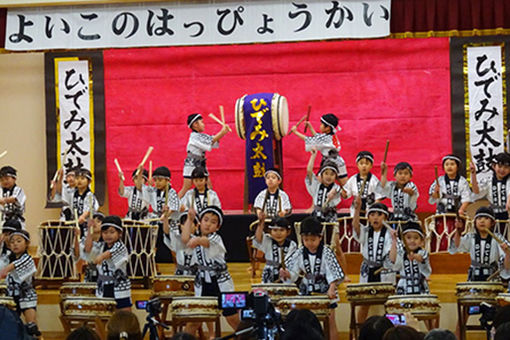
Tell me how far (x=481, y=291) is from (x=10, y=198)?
5345mm

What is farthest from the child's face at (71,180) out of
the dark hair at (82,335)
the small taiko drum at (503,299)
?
the dark hair at (82,335)

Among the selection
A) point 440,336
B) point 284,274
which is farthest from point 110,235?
point 440,336

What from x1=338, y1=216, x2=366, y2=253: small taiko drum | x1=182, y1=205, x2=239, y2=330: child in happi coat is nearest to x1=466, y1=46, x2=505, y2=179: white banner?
x1=338, y1=216, x2=366, y2=253: small taiko drum

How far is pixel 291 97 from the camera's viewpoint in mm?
11961

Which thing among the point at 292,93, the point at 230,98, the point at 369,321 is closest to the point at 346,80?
the point at 292,93

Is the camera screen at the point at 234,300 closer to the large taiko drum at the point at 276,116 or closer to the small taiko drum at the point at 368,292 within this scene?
the small taiko drum at the point at 368,292

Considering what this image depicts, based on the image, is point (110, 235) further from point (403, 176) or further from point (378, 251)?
point (403, 176)

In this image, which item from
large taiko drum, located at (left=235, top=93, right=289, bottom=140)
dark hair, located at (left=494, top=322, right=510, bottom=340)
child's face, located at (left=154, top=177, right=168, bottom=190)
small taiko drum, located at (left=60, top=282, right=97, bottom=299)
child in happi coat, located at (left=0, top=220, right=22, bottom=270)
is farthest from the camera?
large taiko drum, located at (left=235, top=93, right=289, bottom=140)

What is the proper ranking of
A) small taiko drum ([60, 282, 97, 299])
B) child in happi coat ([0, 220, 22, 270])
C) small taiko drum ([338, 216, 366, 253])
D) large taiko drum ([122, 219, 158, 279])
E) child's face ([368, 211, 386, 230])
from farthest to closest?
small taiko drum ([338, 216, 366, 253])
large taiko drum ([122, 219, 158, 279])
child's face ([368, 211, 386, 230])
child in happi coat ([0, 220, 22, 270])
small taiko drum ([60, 282, 97, 299])

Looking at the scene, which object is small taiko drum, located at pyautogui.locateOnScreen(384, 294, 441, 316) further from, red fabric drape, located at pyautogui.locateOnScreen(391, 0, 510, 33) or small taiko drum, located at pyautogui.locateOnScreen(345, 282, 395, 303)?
red fabric drape, located at pyautogui.locateOnScreen(391, 0, 510, 33)

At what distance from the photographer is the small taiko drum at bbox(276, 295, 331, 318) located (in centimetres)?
751

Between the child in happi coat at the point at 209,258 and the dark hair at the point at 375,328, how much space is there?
122 inches

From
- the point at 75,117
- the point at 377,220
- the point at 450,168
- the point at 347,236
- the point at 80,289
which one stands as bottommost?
the point at 80,289

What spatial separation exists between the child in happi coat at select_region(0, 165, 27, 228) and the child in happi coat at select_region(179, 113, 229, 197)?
1.85 meters
